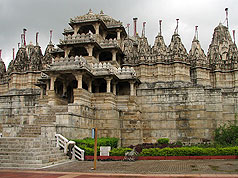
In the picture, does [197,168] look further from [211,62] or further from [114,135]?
[211,62]

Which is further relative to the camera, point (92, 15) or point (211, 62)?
point (211, 62)

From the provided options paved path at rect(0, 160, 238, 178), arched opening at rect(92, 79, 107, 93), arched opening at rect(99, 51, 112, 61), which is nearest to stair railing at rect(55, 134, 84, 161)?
paved path at rect(0, 160, 238, 178)

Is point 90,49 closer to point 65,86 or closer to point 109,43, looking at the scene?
point 109,43

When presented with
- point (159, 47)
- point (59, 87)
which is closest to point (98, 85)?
point (59, 87)

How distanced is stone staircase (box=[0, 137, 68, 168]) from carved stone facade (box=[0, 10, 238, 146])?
2.56 m

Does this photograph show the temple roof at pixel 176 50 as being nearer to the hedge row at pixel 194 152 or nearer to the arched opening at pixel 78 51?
the arched opening at pixel 78 51

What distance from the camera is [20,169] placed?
14.5 m

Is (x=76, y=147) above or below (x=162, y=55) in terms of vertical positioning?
below

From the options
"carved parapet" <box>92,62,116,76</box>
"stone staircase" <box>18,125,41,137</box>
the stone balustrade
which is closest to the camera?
"stone staircase" <box>18,125,41,137</box>

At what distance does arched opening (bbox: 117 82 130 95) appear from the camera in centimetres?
3100

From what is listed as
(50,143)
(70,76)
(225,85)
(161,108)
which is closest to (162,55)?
(161,108)

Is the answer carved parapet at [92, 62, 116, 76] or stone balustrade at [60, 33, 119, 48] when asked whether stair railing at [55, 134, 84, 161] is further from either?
stone balustrade at [60, 33, 119, 48]

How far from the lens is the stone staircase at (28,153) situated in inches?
601

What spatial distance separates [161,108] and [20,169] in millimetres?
18765
